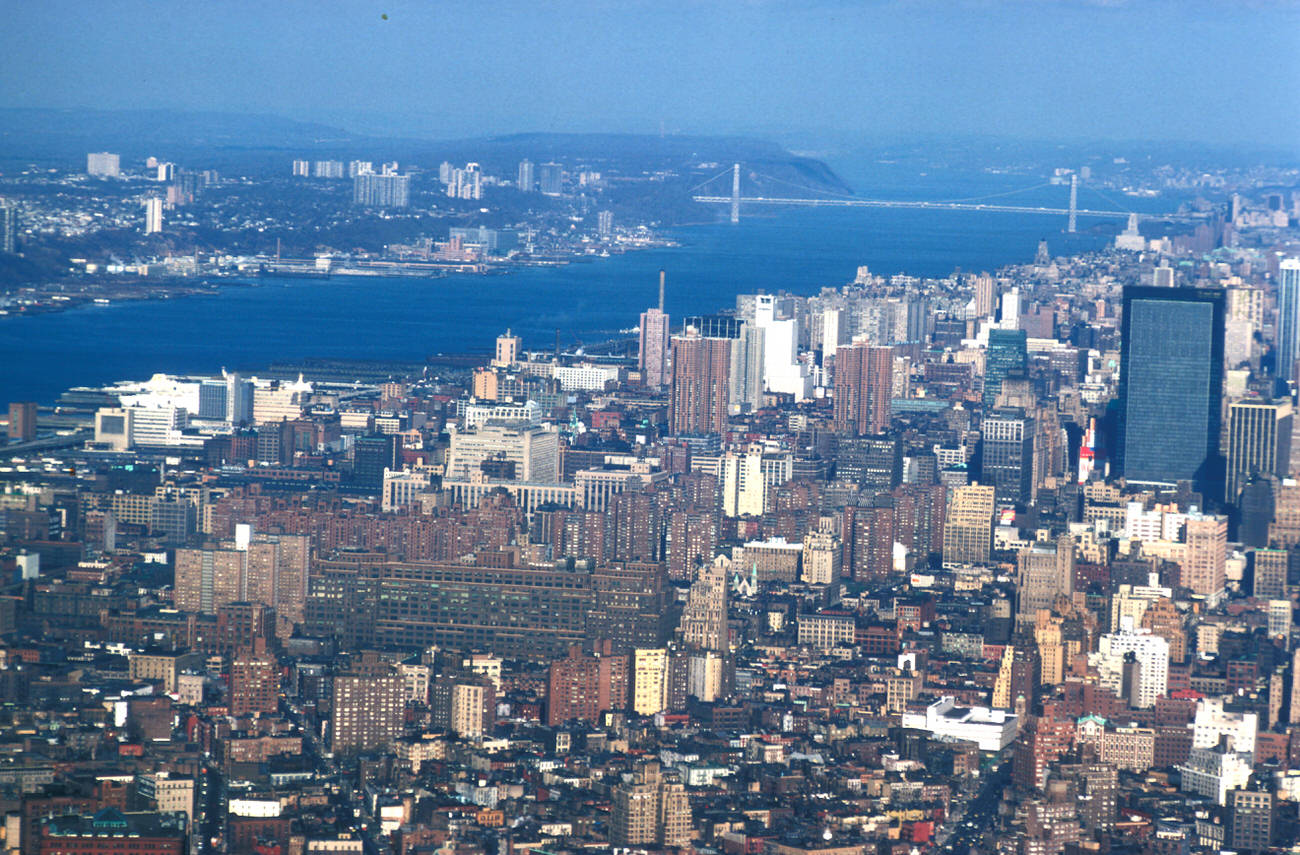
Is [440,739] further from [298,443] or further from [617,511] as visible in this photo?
[298,443]

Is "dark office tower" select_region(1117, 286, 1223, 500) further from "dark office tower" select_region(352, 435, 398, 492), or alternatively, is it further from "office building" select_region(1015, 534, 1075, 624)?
"dark office tower" select_region(352, 435, 398, 492)

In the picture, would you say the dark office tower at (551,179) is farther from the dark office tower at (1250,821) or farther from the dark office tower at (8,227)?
the dark office tower at (1250,821)

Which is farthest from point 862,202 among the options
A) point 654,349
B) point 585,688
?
point 585,688

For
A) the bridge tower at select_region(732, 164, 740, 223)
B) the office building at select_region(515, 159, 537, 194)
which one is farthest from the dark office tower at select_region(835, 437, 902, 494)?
the office building at select_region(515, 159, 537, 194)

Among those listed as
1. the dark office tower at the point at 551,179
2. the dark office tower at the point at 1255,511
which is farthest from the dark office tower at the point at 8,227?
the dark office tower at the point at 551,179

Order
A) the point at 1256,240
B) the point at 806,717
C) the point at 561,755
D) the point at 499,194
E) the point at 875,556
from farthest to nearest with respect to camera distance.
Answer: the point at 499,194 → the point at 1256,240 → the point at 875,556 → the point at 806,717 → the point at 561,755

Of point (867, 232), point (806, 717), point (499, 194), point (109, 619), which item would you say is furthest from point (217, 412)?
point (867, 232)
